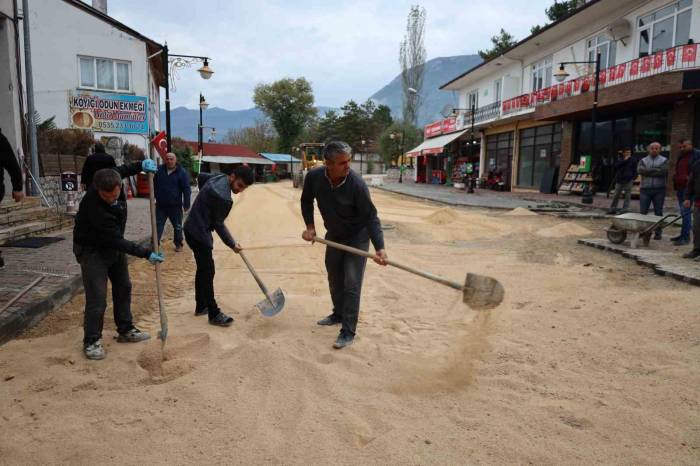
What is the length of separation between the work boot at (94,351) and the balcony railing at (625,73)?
16.1 meters

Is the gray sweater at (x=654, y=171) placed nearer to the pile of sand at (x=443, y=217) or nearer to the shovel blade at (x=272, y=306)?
the pile of sand at (x=443, y=217)

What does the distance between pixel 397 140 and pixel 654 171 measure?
44408 mm

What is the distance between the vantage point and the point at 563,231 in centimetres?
953

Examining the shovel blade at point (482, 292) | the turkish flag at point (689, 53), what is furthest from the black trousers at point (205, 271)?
the turkish flag at point (689, 53)

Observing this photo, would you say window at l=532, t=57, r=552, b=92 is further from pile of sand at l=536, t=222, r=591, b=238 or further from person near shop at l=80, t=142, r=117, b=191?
person near shop at l=80, t=142, r=117, b=191

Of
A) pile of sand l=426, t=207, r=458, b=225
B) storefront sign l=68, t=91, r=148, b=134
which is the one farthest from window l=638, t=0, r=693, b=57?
storefront sign l=68, t=91, r=148, b=134

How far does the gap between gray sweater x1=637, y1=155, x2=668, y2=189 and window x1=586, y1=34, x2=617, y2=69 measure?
39.6 ft

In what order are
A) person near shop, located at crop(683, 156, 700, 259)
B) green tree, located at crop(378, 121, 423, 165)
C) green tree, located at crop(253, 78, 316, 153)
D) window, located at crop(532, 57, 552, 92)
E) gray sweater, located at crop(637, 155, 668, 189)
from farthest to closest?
green tree, located at crop(253, 78, 316, 153)
green tree, located at crop(378, 121, 423, 165)
window, located at crop(532, 57, 552, 92)
gray sweater, located at crop(637, 155, 668, 189)
person near shop, located at crop(683, 156, 700, 259)

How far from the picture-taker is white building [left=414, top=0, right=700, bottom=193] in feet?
47.9

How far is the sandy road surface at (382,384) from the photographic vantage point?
2475mm

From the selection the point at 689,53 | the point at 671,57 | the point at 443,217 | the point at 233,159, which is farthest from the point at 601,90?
the point at 233,159

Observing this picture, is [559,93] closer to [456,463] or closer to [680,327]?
[680,327]

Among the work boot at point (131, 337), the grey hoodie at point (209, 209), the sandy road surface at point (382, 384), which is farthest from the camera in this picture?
the grey hoodie at point (209, 209)

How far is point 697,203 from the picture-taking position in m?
6.45
